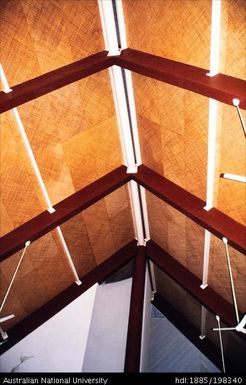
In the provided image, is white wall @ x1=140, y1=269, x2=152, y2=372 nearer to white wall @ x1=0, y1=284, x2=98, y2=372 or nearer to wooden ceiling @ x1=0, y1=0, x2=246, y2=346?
white wall @ x1=0, y1=284, x2=98, y2=372

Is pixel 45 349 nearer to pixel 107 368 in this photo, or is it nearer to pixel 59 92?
pixel 107 368

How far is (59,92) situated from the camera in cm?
402

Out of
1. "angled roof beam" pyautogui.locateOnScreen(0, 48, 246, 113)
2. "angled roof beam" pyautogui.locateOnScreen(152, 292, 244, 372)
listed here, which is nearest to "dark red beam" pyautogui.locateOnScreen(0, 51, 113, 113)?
"angled roof beam" pyautogui.locateOnScreen(0, 48, 246, 113)

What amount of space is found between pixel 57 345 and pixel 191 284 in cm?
245

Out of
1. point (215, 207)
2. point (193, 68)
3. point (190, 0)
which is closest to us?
point (190, 0)

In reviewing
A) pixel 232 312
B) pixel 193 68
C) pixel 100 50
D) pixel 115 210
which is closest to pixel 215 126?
pixel 193 68

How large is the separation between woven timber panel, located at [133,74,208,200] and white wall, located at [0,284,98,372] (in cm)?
281

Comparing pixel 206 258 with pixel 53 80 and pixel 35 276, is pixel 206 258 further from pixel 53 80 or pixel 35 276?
pixel 53 80

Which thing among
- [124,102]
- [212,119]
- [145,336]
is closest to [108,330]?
[145,336]

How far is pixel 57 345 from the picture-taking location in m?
5.41

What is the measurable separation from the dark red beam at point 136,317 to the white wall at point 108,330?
59 centimetres

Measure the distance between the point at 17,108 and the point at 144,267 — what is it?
12.1ft

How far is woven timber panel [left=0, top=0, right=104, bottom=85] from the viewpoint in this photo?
133 inches

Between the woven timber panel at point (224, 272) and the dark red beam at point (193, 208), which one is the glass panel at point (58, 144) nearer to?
the dark red beam at point (193, 208)
